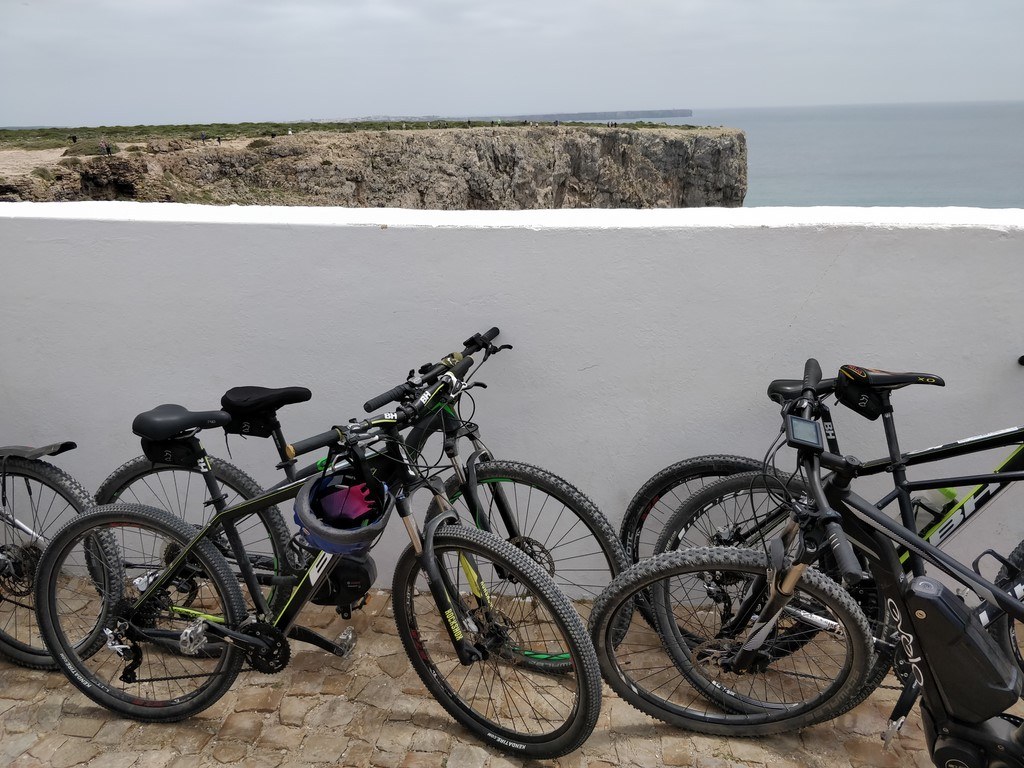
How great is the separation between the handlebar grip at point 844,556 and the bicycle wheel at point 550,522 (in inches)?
35.9

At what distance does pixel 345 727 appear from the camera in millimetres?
2576

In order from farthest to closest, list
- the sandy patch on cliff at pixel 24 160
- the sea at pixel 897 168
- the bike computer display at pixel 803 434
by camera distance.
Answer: the sea at pixel 897 168
the sandy patch on cliff at pixel 24 160
the bike computer display at pixel 803 434

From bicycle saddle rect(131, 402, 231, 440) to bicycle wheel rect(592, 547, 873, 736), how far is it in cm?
137

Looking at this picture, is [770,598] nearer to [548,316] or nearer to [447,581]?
[447,581]

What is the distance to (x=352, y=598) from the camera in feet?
8.13

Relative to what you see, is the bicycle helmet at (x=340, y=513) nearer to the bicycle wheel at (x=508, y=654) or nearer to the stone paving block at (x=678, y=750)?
the bicycle wheel at (x=508, y=654)

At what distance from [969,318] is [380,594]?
2607 millimetres

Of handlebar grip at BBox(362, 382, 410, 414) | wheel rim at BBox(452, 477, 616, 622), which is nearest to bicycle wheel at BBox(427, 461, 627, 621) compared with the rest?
wheel rim at BBox(452, 477, 616, 622)

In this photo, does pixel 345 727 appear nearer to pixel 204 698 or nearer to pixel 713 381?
pixel 204 698

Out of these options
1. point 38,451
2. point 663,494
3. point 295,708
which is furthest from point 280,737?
point 663,494

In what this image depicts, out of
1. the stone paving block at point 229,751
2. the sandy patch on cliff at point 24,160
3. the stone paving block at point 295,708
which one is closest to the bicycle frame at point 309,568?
the stone paving block at point 295,708

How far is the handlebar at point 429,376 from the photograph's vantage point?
222cm

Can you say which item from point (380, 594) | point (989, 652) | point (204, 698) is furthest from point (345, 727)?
point (989, 652)

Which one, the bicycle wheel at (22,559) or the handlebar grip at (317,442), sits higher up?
the handlebar grip at (317,442)
